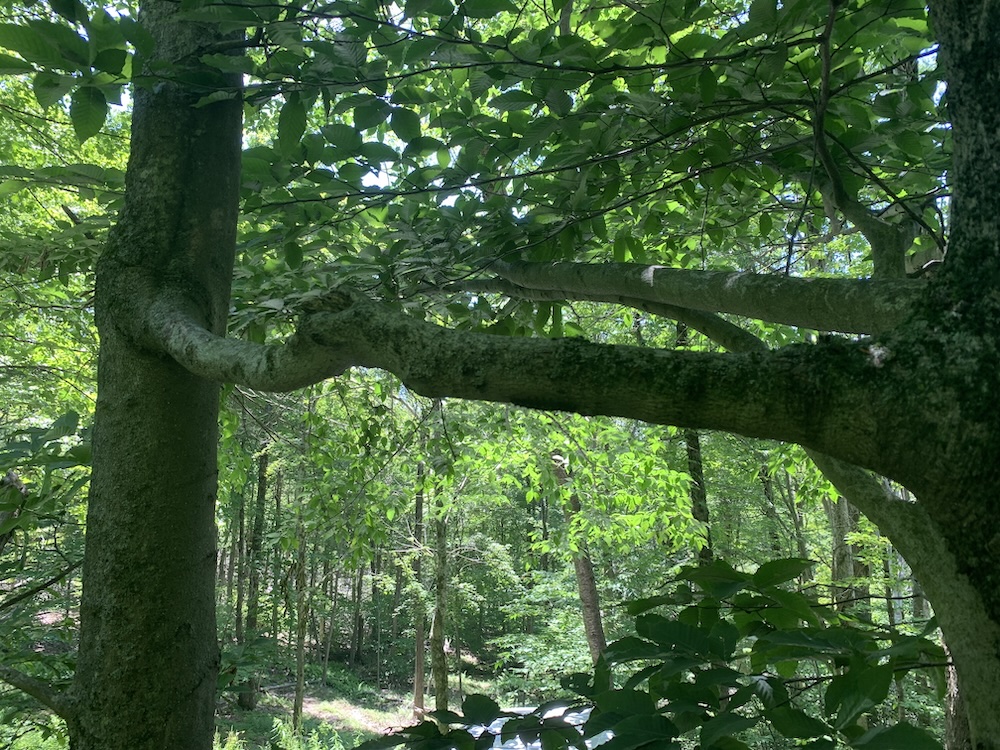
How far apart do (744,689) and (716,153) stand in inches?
59.8

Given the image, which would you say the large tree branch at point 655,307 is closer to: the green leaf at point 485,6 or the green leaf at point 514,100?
the green leaf at point 514,100

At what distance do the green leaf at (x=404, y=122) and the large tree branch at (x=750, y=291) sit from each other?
609 millimetres

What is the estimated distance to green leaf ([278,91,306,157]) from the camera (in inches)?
58.9

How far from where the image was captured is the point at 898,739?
671 millimetres

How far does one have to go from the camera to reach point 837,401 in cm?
77

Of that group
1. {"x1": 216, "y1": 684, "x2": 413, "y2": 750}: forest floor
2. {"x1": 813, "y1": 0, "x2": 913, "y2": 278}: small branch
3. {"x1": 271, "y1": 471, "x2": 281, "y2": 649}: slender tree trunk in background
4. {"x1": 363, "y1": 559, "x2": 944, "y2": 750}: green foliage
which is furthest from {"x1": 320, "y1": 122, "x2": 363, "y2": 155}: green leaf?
{"x1": 271, "y1": 471, "x2": 281, "y2": 649}: slender tree trunk in background

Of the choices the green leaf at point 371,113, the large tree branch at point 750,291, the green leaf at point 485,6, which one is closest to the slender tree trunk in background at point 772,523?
the large tree branch at point 750,291

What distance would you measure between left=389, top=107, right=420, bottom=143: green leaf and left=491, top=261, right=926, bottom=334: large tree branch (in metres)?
0.61

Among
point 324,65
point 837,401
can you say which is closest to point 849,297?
point 837,401

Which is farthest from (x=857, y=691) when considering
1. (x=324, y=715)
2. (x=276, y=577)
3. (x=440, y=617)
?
(x=276, y=577)

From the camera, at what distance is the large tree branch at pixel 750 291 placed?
1.26 m

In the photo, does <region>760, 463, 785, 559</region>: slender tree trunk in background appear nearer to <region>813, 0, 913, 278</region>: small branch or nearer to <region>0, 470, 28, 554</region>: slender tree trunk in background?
<region>813, 0, 913, 278</region>: small branch

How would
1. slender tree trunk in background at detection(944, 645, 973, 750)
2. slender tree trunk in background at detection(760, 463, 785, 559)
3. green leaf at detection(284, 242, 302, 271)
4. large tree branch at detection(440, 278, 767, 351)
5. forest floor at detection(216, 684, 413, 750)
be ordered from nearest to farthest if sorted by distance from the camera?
large tree branch at detection(440, 278, 767, 351), slender tree trunk in background at detection(944, 645, 973, 750), green leaf at detection(284, 242, 302, 271), forest floor at detection(216, 684, 413, 750), slender tree trunk in background at detection(760, 463, 785, 559)

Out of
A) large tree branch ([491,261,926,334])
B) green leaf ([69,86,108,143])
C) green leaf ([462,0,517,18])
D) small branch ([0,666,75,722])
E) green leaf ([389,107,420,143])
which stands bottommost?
small branch ([0,666,75,722])
